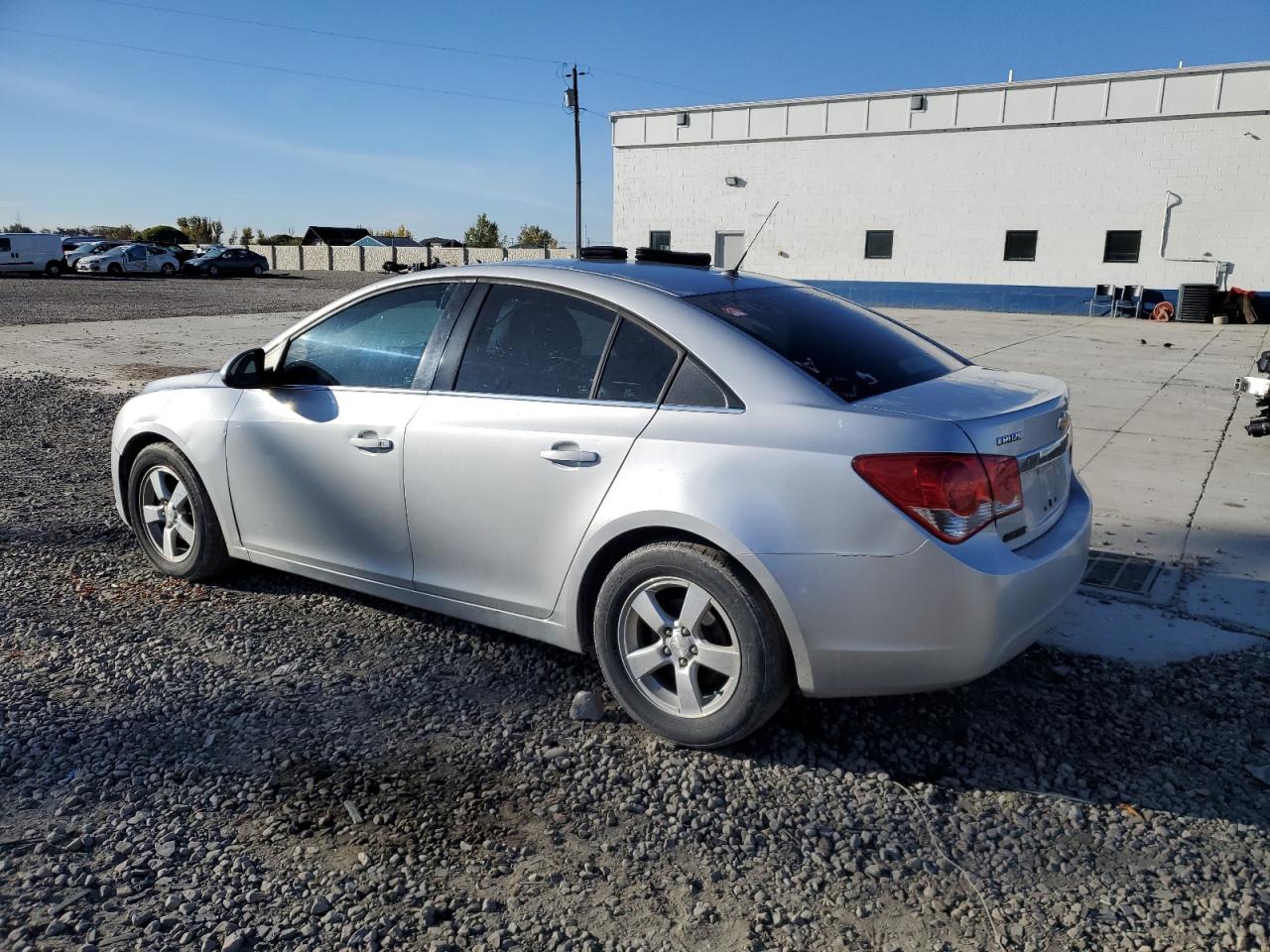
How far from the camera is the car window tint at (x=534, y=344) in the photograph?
11.9 feet

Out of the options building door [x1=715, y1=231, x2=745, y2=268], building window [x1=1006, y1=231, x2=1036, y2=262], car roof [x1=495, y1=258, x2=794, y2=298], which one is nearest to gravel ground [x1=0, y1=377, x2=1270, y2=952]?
car roof [x1=495, y1=258, x2=794, y2=298]

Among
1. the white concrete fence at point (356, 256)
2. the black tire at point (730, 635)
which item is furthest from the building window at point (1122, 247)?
the white concrete fence at point (356, 256)

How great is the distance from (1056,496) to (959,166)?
2677 cm

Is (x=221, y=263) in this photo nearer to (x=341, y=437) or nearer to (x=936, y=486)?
(x=341, y=437)

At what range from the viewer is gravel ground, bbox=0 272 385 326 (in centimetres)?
2173

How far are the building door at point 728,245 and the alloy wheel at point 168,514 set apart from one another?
27.6 meters

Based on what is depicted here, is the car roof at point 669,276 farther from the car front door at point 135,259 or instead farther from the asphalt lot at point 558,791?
the car front door at point 135,259

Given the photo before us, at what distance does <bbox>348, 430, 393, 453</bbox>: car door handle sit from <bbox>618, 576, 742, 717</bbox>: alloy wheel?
1.21 m

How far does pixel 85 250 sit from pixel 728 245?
31.0 meters

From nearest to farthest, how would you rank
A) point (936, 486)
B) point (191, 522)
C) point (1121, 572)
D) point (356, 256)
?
1. point (936, 486)
2. point (191, 522)
3. point (1121, 572)
4. point (356, 256)

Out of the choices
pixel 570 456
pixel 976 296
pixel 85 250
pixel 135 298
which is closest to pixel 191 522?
pixel 570 456

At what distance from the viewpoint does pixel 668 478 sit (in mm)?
3191

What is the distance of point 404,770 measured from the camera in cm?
319

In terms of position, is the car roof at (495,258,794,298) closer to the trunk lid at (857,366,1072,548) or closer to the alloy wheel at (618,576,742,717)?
the trunk lid at (857,366,1072,548)
